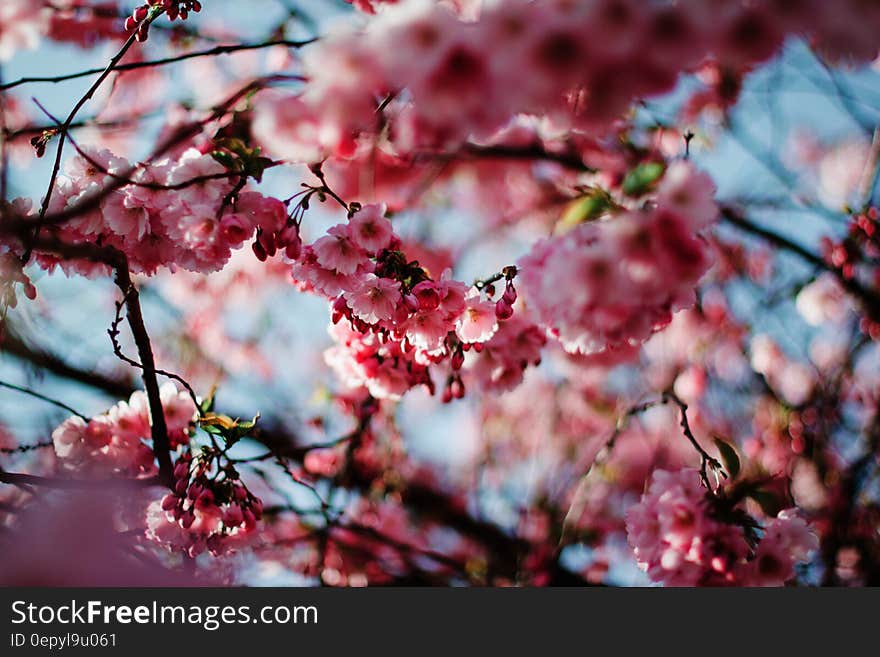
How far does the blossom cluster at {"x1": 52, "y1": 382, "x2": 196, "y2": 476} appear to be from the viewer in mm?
1672

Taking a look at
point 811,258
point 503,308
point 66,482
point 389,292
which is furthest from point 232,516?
point 811,258

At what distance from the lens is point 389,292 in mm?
1419

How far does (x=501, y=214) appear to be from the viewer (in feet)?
15.8

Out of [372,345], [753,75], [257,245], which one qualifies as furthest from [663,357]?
[257,245]

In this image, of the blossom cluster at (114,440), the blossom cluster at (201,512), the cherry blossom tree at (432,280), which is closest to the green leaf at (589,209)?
the cherry blossom tree at (432,280)

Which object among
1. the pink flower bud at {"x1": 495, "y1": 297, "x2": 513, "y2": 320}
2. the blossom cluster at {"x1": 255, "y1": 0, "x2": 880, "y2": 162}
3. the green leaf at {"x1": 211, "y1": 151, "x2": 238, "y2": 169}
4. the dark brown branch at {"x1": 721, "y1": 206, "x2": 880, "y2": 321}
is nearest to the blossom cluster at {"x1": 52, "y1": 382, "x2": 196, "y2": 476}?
the green leaf at {"x1": 211, "y1": 151, "x2": 238, "y2": 169}

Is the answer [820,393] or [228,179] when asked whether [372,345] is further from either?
[820,393]

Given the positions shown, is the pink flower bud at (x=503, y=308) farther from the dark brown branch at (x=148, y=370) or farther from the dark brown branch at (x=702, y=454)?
the dark brown branch at (x=148, y=370)

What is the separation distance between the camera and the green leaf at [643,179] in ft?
3.60

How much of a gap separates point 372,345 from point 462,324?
1.03 ft

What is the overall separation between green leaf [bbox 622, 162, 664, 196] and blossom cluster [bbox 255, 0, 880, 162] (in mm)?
207

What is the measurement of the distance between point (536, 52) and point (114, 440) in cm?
151

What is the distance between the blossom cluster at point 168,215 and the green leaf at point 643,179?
0.76 meters

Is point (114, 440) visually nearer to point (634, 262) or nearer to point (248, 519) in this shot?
point (248, 519)
